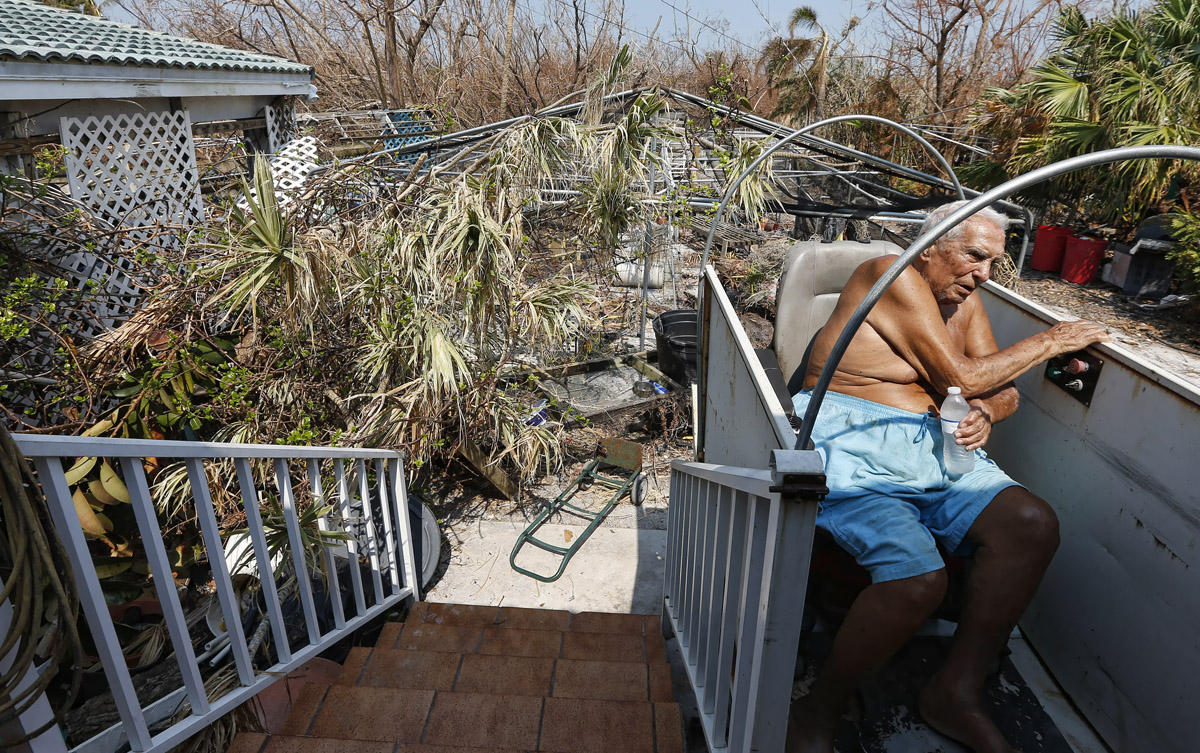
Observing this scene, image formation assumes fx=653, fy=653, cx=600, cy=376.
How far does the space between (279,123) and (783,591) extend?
353 inches

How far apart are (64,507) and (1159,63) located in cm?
975

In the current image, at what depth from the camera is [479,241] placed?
11.8 ft

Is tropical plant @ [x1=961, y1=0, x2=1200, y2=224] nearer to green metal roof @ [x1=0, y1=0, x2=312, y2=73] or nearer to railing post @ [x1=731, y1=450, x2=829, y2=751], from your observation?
railing post @ [x1=731, y1=450, x2=829, y2=751]

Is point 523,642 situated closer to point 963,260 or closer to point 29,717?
point 29,717

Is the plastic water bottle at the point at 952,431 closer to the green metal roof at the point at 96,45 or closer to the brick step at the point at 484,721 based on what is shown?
the brick step at the point at 484,721

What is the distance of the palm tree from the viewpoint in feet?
47.3

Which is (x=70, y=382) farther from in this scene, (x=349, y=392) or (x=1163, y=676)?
(x=1163, y=676)

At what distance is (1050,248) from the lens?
8.98 m

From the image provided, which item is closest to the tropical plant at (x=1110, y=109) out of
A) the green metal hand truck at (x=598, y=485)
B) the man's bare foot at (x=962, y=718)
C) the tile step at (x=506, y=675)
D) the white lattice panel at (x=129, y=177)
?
the green metal hand truck at (x=598, y=485)

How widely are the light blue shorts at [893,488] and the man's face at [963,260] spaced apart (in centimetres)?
44

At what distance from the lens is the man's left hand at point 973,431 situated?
2.06m

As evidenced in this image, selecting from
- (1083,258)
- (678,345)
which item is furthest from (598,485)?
(1083,258)

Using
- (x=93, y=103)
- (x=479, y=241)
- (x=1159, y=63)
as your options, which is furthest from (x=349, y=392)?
(x=1159, y=63)

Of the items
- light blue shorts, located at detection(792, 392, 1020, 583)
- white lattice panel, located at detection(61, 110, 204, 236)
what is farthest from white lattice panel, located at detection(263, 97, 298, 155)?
light blue shorts, located at detection(792, 392, 1020, 583)
